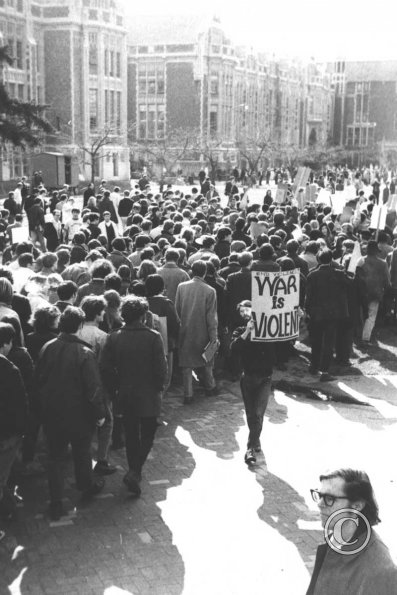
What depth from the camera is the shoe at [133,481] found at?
23.6ft

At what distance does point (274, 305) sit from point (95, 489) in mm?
2545

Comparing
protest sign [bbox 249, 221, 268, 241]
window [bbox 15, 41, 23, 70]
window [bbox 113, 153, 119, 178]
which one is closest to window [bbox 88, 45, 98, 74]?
window [bbox 113, 153, 119, 178]

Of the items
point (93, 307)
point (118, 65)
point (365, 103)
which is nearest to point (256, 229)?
point (93, 307)

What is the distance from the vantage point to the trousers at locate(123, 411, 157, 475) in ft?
23.6

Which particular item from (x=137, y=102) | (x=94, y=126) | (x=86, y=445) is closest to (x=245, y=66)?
(x=137, y=102)

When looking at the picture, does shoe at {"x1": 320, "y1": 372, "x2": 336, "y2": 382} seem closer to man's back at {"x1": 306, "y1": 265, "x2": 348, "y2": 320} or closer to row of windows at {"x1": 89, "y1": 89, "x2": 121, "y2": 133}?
man's back at {"x1": 306, "y1": 265, "x2": 348, "y2": 320}

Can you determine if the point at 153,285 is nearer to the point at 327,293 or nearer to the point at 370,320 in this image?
the point at 327,293

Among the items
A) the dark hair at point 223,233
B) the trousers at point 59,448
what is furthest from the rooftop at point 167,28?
the trousers at point 59,448

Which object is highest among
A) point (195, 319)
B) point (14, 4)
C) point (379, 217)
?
point (14, 4)

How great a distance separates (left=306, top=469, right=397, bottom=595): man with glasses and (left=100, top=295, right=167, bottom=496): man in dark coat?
3.97m

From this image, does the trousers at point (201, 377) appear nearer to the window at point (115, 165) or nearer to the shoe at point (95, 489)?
the shoe at point (95, 489)

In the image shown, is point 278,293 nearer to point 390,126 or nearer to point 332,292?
point 332,292

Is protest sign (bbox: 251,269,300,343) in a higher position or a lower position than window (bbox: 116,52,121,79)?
lower

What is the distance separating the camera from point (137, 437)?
7246 mm
